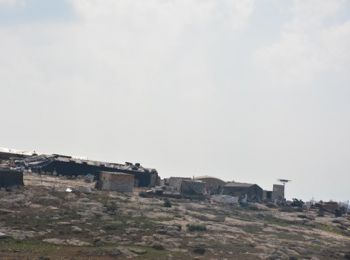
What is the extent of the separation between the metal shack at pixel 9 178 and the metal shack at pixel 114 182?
14.0 m

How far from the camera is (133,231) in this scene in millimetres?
43812

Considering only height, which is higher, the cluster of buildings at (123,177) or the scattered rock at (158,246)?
the cluster of buildings at (123,177)

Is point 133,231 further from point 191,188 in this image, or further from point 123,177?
point 191,188

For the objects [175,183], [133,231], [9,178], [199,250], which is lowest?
[199,250]

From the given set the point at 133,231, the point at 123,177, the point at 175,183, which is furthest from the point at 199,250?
the point at 175,183

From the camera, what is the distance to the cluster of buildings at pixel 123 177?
2798 inches

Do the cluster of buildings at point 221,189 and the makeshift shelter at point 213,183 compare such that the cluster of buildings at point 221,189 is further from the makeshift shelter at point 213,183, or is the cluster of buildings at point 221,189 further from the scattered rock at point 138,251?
the scattered rock at point 138,251

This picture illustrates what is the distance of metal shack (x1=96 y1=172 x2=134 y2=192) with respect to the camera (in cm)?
6919

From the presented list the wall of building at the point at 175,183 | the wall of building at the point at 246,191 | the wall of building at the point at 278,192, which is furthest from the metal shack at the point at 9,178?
the wall of building at the point at 278,192

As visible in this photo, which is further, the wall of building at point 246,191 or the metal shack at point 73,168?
the wall of building at point 246,191

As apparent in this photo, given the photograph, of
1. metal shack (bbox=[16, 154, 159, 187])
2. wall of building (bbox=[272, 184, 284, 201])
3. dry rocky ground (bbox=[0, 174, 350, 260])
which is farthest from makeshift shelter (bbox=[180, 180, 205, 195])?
wall of building (bbox=[272, 184, 284, 201])

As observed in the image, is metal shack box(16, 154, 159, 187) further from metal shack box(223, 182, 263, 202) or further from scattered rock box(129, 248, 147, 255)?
scattered rock box(129, 248, 147, 255)

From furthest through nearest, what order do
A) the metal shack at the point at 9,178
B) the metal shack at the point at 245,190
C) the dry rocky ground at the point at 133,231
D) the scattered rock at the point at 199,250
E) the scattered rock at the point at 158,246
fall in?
the metal shack at the point at 245,190 < the metal shack at the point at 9,178 < the scattered rock at the point at 199,250 < the scattered rock at the point at 158,246 < the dry rocky ground at the point at 133,231

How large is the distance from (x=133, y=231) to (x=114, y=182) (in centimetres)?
2638
